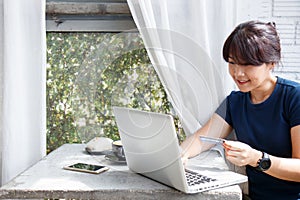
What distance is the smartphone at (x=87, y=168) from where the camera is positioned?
3.92 feet

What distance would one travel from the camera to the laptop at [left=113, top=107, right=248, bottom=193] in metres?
0.99

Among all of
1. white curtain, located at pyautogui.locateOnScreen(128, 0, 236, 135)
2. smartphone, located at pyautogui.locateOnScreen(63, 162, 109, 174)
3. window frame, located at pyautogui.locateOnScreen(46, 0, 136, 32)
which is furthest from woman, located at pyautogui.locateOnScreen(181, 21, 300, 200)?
window frame, located at pyautogui.locateOnScreen(46, 0, 136, 32)

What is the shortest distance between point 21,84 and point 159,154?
2.49ft

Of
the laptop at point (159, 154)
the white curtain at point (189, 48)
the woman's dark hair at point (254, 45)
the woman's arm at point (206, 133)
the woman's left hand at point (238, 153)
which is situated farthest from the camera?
the white curtain at point (189, 48)

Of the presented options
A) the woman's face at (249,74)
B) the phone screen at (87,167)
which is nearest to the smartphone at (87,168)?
the phone screen at (87,167)

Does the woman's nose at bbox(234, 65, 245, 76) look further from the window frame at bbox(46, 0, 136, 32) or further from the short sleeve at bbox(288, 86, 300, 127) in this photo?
the window frame at bbox(46, 0, 136, 32)

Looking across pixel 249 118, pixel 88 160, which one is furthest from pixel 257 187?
pixel 88 160

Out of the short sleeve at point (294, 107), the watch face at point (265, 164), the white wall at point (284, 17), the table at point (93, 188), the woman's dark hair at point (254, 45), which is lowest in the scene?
the table at point (93, 188)

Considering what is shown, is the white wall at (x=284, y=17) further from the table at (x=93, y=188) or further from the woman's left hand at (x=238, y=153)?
the table at (x=93, y=188)

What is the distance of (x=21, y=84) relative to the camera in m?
1.56

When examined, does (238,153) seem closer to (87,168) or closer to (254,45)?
(254,45)

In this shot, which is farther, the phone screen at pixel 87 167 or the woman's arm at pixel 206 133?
the woman's arm at pixel 206 133

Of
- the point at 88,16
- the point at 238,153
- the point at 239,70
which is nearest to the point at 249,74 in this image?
the point at 239,70

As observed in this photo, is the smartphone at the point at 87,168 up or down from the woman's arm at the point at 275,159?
down
